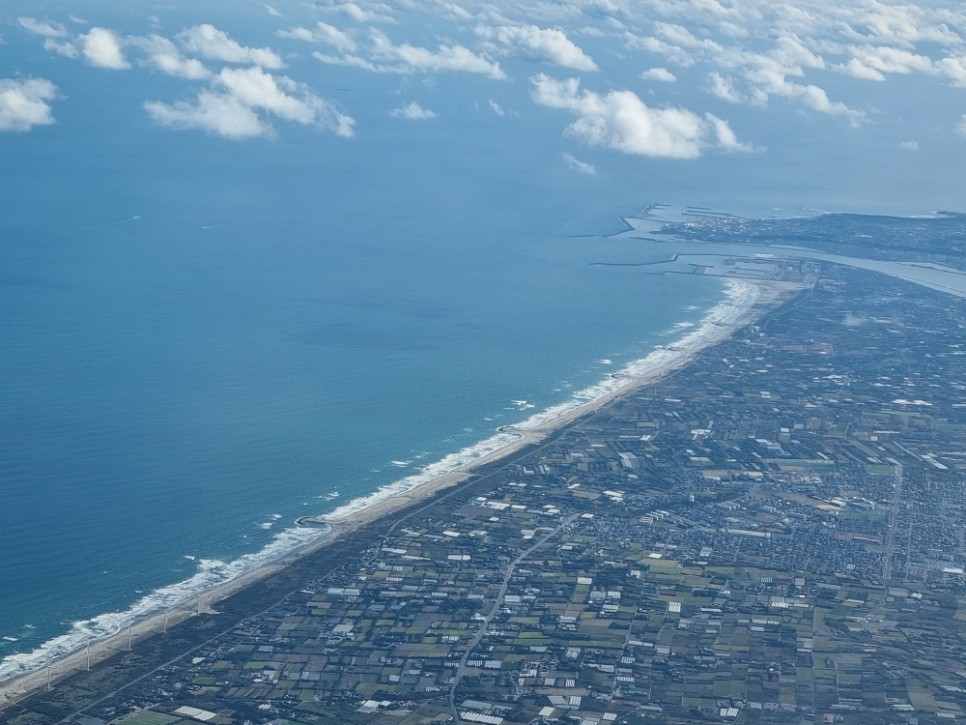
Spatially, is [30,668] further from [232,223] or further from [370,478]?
[232,223]

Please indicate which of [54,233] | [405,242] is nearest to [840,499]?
[405,242]

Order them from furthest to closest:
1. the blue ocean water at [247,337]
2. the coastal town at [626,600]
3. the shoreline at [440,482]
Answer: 1. the blue ocean water at [247,337]
2. the shoreline at [440,482]
3. the coastal town at [626,600]

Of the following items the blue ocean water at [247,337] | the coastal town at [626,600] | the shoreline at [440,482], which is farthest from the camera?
the blue ocean water at [247,337]

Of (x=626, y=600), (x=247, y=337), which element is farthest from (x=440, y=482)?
(x=247, y=337)

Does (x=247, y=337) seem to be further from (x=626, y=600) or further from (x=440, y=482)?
(x=626, y=600)

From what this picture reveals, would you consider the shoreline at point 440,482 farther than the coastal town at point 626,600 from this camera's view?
Yes

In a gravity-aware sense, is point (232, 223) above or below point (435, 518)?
above
